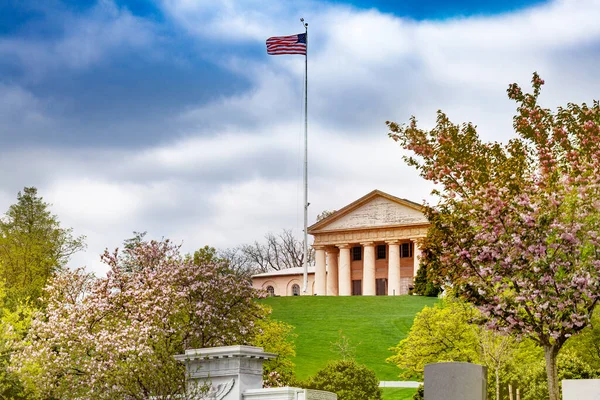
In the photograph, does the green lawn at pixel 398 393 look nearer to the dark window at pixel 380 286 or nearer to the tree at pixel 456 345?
the tree at pixel 456 345

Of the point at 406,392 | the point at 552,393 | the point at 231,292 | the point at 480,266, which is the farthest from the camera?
the point at 406,392

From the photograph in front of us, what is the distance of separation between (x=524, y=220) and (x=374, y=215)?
231 feet

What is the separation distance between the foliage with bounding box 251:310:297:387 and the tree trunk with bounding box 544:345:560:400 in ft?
43.5

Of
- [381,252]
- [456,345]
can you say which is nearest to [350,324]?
[456,345]

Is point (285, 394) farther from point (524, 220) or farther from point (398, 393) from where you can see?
point (398, 393)

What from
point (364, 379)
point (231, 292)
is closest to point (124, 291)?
point (231, 292)

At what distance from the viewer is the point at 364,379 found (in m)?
33.9

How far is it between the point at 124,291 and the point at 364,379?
32.8 feet

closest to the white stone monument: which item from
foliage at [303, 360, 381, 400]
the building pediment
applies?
foliage at [303, 360, 381, 400]

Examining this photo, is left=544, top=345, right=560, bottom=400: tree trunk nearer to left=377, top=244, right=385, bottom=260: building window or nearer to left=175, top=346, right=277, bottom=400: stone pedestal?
left=175, top=346, right=277, bottom=400: stone pedestal

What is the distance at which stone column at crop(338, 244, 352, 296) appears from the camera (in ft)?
315

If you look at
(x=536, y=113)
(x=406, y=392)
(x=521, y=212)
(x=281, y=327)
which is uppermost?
(x=536, y=113)

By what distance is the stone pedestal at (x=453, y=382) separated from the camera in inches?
401

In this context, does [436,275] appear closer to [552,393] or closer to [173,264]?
[552,393]
